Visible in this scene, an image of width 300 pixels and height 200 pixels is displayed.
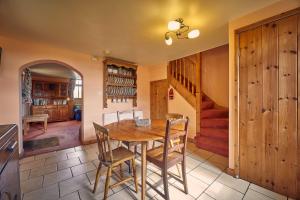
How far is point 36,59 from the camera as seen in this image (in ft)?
9.77

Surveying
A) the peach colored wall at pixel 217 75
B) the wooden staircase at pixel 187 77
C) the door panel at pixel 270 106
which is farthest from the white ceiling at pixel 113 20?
the peach colored wall at pixel 217 75

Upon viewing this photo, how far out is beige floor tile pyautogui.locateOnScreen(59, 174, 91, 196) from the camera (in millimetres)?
1837

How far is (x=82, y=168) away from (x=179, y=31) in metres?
2.98

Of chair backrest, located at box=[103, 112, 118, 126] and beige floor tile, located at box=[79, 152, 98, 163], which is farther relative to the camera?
chair backrest, located at box=[103, 112, 118, 126]

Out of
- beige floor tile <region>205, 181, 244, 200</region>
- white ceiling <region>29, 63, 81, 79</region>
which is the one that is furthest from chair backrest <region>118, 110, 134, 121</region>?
white ceiling <region>29, 63, 81, 79</region>

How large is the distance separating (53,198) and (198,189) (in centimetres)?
186

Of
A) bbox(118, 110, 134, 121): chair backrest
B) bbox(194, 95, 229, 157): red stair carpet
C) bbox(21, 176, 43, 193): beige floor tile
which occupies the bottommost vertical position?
bbox(21, 176, 43, 193): beige floor tile

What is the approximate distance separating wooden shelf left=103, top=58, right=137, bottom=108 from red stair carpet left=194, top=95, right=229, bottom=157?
2.31 m

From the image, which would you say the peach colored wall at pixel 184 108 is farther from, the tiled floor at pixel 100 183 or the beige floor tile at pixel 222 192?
the beige floor tile at pixel 222 192

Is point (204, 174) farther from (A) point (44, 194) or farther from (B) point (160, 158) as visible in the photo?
(A) point (44, 194)

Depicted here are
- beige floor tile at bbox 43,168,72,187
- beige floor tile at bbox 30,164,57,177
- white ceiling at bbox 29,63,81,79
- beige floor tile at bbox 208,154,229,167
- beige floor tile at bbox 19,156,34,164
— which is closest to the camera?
beige floor tile at bbox 43,168,72,187

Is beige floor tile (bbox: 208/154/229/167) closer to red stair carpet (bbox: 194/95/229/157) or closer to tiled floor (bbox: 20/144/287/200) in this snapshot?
tiled floor (bbox: 20/144/287/200)

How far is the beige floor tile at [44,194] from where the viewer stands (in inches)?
66.9

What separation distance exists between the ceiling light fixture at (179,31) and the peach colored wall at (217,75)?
6.52 ft
